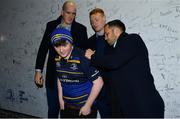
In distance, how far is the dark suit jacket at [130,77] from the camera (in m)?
2.52

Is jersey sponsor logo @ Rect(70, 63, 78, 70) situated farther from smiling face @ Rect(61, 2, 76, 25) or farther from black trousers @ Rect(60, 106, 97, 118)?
smiling face @ Rect(61, 2, 76, 25)

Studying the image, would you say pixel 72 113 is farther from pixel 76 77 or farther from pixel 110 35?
pixel 110 35

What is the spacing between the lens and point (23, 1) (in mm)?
4871

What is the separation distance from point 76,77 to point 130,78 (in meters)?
0.49

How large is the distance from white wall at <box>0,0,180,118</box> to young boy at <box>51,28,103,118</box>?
47.7 inches

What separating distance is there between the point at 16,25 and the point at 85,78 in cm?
272

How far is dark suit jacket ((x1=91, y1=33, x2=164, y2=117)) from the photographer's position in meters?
2.52

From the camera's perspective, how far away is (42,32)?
15.4ft

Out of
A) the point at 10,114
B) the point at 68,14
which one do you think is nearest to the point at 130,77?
the point at 68,14

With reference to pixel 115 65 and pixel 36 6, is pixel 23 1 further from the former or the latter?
pixel 115 65

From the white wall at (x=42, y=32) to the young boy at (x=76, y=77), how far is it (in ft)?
3.97

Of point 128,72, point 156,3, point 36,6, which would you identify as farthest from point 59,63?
point 36,6

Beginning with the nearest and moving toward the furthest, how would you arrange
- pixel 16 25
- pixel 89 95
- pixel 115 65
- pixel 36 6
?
pixel 115 65 < pixel 89 95 < pixel 36 6 < pixel 16 25

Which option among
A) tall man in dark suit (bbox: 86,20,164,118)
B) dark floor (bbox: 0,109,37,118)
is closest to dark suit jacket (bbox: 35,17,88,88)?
tall man in dark suit (bbox: 86,20,164,118)
